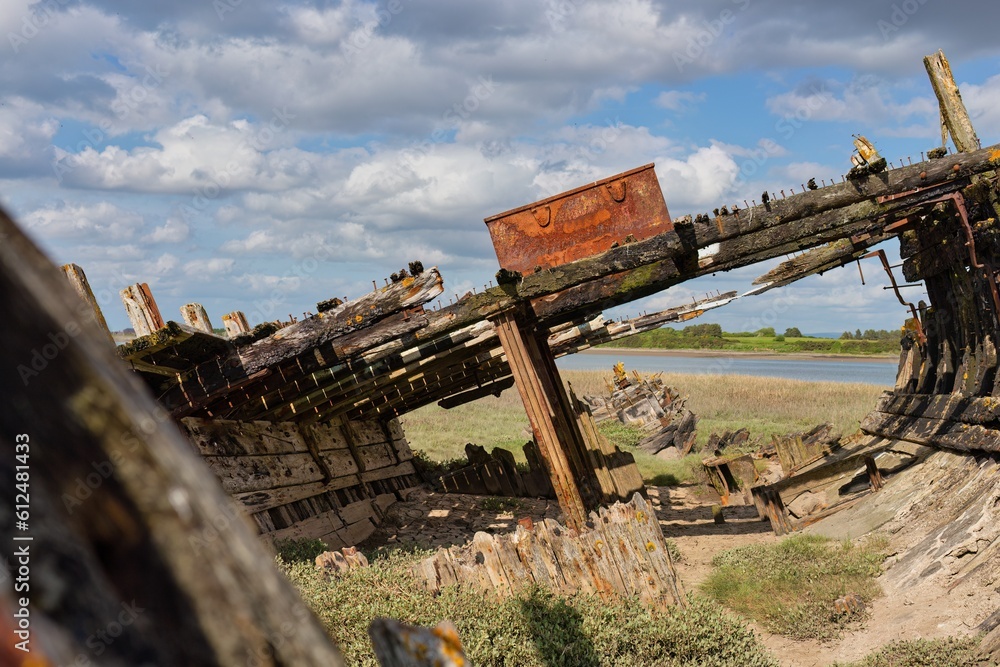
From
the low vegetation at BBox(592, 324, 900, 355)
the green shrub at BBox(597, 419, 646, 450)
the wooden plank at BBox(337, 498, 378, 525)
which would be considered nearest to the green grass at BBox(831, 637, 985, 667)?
the wooden plank at BBox(337, 498, 378, 525)

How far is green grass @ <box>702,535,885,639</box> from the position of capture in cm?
836

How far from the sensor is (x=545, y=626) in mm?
7055

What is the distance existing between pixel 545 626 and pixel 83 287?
5204 mm

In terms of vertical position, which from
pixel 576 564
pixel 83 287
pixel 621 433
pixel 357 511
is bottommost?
pixel 621 433

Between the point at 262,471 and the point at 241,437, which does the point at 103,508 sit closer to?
the point at 241,437

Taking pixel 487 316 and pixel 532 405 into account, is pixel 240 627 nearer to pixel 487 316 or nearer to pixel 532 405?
pixel 487 316

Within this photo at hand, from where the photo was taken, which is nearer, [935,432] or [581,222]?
[581,222]

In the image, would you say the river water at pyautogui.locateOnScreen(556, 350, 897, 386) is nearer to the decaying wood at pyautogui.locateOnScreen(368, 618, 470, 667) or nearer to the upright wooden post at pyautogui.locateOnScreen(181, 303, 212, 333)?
the upright wooden post at pyautogui.locateOnScreen(181, 303, 212, 333)

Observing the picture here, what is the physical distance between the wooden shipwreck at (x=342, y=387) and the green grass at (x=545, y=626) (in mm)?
1102

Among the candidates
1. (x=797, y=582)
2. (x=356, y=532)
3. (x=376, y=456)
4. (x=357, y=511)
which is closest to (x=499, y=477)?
(x=376, y=456)

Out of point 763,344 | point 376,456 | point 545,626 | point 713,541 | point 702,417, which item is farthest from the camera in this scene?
point 763,344

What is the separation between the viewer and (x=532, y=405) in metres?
10.4

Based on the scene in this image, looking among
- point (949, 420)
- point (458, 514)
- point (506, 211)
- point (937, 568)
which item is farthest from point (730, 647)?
point (458, 514)

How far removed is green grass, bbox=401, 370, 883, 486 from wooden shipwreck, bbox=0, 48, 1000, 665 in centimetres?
510
